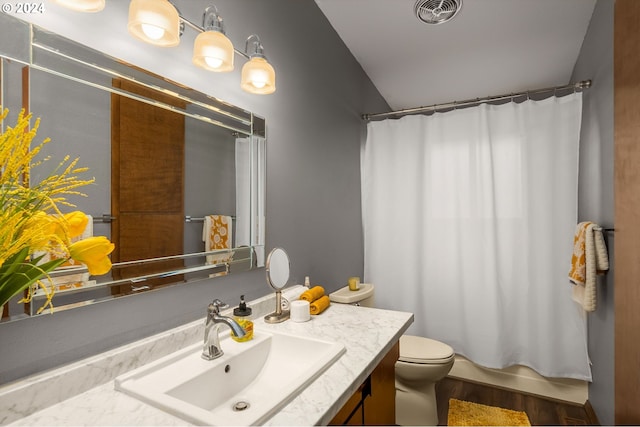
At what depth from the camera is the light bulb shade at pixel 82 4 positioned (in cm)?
82

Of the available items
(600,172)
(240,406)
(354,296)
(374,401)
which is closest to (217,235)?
(240,406)

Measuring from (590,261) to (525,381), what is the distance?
45.1 inches

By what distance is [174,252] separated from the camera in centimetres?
114

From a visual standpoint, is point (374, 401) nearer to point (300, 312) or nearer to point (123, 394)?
point (300, 312)

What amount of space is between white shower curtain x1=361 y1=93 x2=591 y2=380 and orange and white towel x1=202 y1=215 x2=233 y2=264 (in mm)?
1494

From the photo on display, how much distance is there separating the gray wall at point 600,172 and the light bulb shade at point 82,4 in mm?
2202

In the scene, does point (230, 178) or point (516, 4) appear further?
point (516, 4)

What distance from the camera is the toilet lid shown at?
6.29 ft

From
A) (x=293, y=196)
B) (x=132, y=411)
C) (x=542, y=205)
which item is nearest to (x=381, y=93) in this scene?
(x=542, y=205)

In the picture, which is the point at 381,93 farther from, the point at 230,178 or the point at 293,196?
the point at 230,178

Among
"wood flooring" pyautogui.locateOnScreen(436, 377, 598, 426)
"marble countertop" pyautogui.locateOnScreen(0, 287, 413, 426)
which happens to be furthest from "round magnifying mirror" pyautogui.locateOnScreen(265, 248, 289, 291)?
"wood flooring" pyautogui.locateOnScreen(436, 377, 598, 426)

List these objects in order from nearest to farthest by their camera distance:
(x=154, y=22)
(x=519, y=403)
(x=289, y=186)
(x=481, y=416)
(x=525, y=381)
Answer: (x=154, y=22)
(x=289, y=186)
(x=481, y=416)
(x=519, y=403)
(x=525, y=381)

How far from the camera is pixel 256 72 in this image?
136cm

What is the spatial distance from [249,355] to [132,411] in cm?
41
